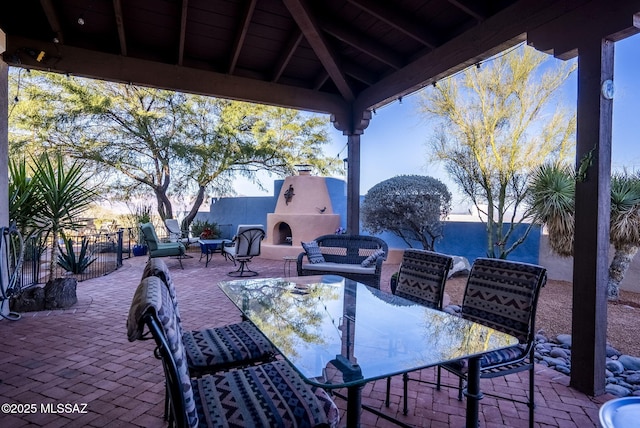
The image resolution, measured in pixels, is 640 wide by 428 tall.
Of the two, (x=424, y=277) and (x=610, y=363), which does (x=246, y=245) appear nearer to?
A: (x=424, y=277)

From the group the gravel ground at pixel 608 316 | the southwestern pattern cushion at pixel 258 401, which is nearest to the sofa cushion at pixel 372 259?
the gravel ground at pixel 608 316

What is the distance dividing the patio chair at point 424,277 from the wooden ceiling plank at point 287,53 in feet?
8.39

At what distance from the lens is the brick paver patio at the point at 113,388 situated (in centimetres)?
201

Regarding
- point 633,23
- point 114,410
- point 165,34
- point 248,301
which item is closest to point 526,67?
point 633,23

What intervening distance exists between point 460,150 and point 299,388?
20.8 ft

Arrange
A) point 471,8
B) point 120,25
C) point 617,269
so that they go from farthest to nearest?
point 617,269
point 120,25
point 471,8

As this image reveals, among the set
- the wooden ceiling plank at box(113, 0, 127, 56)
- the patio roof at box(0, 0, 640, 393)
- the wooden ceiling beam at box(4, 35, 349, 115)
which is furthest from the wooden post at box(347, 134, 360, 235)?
the wooden ceiling plank at box(113, 0, 127, 56)

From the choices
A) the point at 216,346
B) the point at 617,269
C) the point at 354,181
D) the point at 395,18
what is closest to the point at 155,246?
the point at 354,181

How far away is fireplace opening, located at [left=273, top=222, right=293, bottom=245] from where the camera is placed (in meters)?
9.08

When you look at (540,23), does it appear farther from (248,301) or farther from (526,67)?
(526,67)

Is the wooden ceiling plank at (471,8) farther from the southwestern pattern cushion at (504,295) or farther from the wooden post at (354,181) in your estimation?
the wooden post at (354,181)

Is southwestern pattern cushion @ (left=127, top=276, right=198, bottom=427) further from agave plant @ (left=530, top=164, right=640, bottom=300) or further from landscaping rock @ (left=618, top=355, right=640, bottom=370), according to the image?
agave plant @ (left=530, top=164, right=640, bottom=300)

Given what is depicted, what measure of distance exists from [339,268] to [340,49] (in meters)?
2.64

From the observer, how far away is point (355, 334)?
5.67ft
